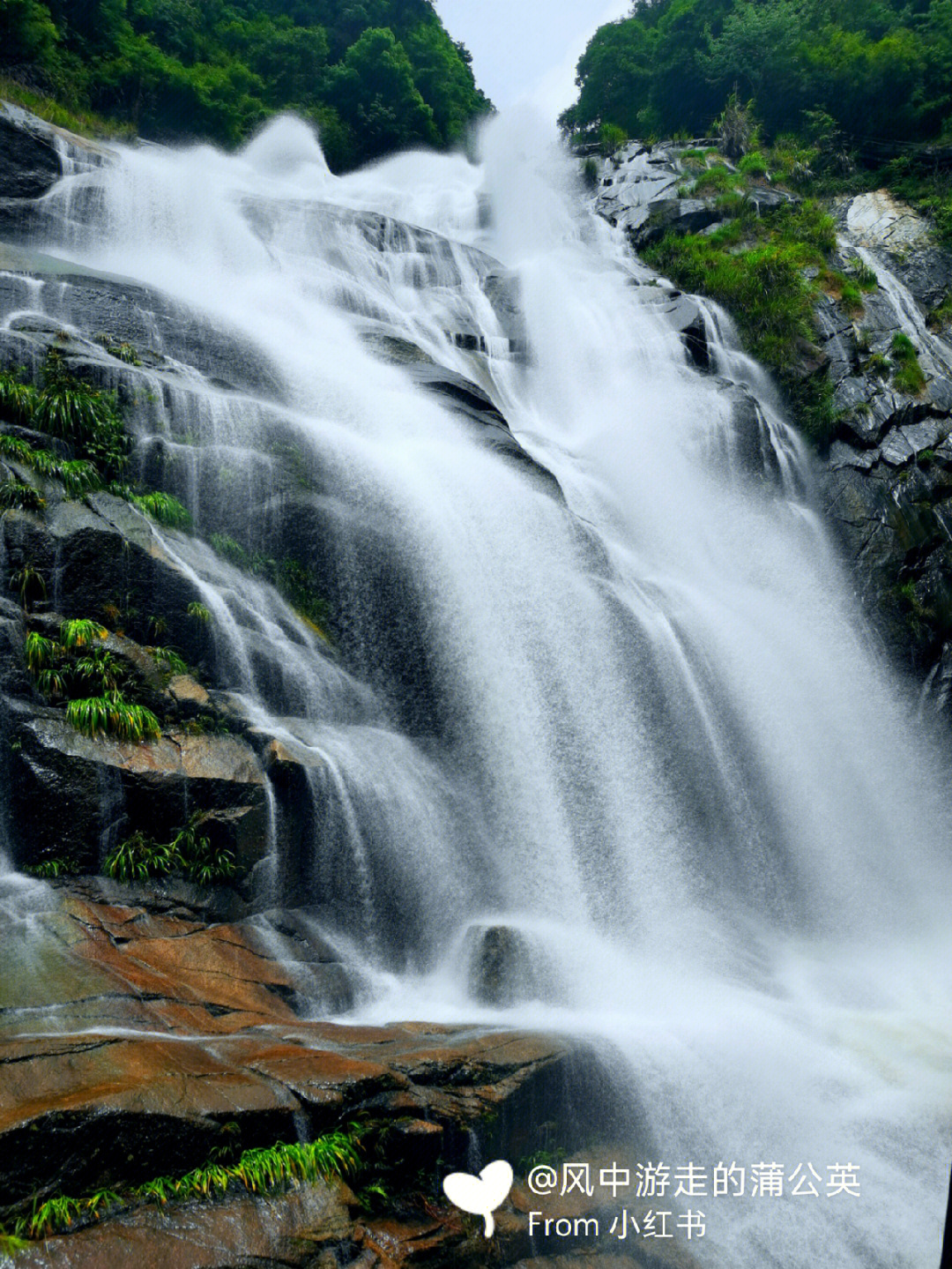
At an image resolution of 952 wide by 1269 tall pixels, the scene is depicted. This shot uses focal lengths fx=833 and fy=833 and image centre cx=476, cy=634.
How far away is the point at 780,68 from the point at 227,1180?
35016mm

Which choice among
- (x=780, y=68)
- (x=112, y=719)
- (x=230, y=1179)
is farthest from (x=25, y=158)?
(x=780, y=68)

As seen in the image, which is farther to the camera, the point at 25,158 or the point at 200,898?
the point at 25,158

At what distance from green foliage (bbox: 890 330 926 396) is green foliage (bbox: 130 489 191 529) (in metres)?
15.2

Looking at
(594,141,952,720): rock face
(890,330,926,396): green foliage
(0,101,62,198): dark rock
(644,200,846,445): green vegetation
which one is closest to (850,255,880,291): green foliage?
(594,141,952,720): rock face

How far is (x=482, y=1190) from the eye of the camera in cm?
495

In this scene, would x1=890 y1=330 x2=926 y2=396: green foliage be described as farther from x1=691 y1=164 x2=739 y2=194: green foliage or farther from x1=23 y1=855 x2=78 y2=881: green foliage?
x1=23 y1=855 x2=78 y2=881: green foliage

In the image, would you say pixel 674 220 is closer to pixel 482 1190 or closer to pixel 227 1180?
pixel 482 1190

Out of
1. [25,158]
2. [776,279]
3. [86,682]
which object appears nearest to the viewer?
[86,682]

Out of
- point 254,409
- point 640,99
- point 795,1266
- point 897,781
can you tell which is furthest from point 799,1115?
point 640,99

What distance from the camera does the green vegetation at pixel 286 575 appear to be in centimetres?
950

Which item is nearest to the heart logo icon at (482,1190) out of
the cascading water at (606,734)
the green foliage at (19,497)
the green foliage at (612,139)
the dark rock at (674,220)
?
the cascading water at (606,734)

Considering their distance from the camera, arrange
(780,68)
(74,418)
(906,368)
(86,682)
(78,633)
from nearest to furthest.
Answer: (86,682) < (78,633) < (74,418) < (906,368) < (780,68)

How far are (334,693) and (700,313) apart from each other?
14744 millimetres

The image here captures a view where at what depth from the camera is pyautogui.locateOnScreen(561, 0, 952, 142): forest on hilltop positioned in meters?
26.8
